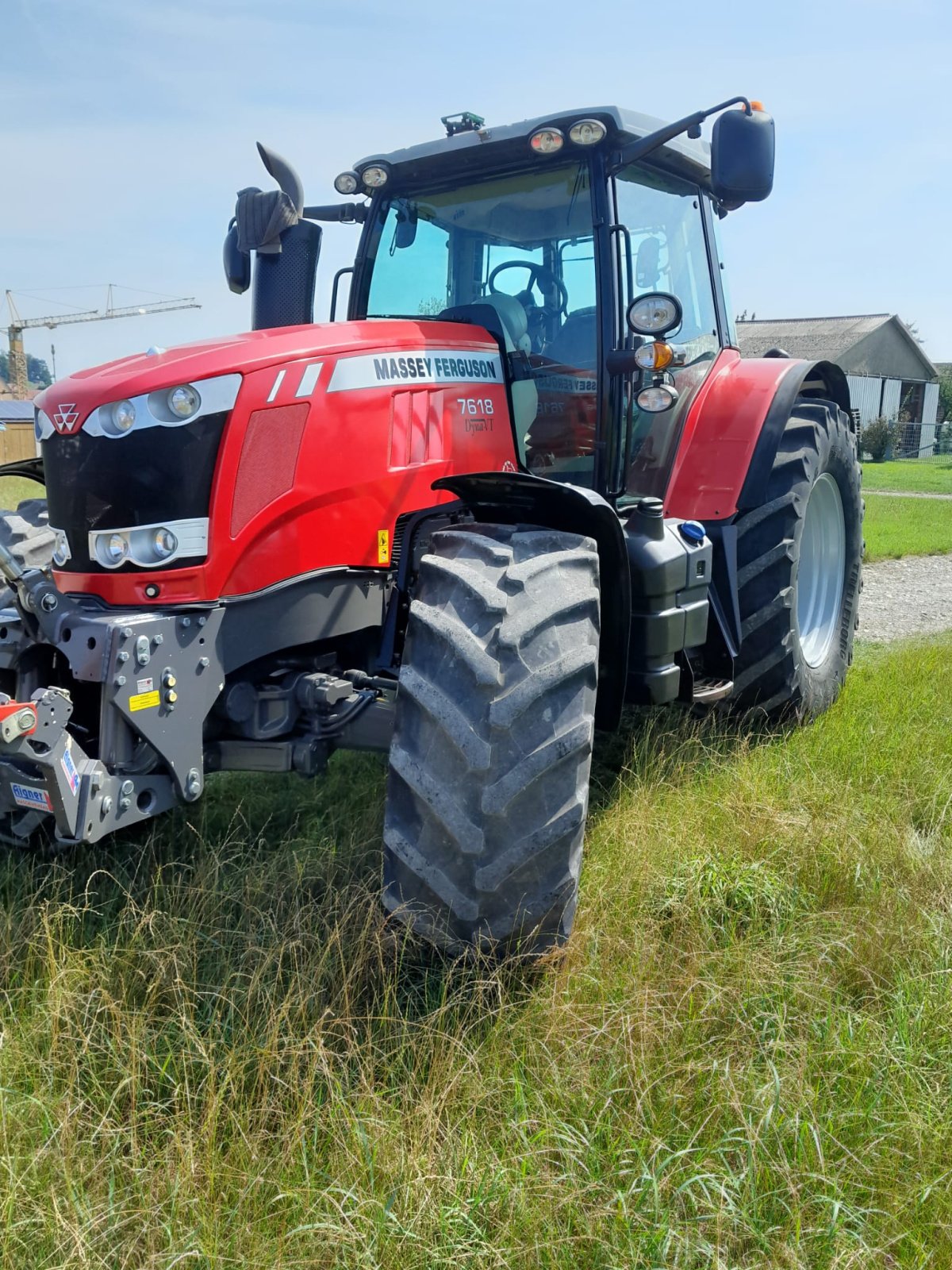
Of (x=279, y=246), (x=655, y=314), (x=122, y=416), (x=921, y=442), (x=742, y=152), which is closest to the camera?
(x=122, y=416)

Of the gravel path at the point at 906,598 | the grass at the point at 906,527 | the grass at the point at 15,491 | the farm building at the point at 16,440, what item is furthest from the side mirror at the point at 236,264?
the farm building at the point at 16,440

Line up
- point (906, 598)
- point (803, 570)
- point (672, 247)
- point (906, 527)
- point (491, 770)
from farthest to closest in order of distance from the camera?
1. point (906, 527)
2. point (906, 598)
3. point (803, 570)
4. point (672, 247)
5. point (491, 770)

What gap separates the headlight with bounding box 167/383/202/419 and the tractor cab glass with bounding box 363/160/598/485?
1395mm

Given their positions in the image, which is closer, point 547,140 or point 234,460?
point 234,460

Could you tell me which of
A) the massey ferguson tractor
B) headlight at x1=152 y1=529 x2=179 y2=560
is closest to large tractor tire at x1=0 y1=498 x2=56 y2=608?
the massey ferguson tractor

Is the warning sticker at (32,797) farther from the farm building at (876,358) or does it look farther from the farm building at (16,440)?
the farm building at (876,358)

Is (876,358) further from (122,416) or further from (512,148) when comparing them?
(122,416)

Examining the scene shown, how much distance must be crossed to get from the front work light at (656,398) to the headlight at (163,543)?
182cm

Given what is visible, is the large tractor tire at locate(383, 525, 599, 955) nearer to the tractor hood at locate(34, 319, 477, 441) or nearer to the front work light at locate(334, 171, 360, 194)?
the tractor hood at locate(34, 319, 477, 441)

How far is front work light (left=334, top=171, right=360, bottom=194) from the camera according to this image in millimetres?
4266

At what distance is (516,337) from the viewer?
3902 millimetres

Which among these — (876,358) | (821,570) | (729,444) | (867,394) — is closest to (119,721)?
(729,444)

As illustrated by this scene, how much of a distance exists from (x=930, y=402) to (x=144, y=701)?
162 ft

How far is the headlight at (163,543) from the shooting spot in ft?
9.12
